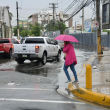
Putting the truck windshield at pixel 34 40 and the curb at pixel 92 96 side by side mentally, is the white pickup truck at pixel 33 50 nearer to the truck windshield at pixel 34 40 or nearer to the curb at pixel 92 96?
the truck windshield at pixel 34 40

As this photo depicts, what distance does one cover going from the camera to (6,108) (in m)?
5.93

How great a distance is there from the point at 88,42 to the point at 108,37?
1292cm

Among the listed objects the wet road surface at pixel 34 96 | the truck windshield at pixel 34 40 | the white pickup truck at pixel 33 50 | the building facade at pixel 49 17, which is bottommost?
the wet road surface at pixel 34 96

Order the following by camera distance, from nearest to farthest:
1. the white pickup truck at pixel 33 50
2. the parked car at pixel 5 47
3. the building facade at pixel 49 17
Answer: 1. the white pickup truck at pixel 33 50
2. the parked car at pixel 5 47
3. the building facade at pixel 49 17

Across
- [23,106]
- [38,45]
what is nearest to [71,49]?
[23,106]

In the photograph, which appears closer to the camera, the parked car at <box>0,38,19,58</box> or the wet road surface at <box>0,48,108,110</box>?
the wet road surface at <box>0,48,108,110</box>

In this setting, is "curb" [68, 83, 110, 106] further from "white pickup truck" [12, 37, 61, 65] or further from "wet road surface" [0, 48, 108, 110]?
"white pickup truck" [12, 37, 61, 65]

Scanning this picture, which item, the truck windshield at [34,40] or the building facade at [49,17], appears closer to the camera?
the truck windshield at [34,40]

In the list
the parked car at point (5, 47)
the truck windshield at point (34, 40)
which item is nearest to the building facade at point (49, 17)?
the parked car at point (5, 47)

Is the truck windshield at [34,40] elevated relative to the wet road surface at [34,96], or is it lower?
elevated

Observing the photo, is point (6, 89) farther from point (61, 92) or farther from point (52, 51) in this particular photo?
point (52, 51)

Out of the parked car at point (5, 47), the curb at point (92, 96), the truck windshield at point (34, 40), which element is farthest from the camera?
the parked car at point (5, 47)

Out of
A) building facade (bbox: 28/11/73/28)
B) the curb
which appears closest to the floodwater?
the curb

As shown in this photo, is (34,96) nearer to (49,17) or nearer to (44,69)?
(44,69)
